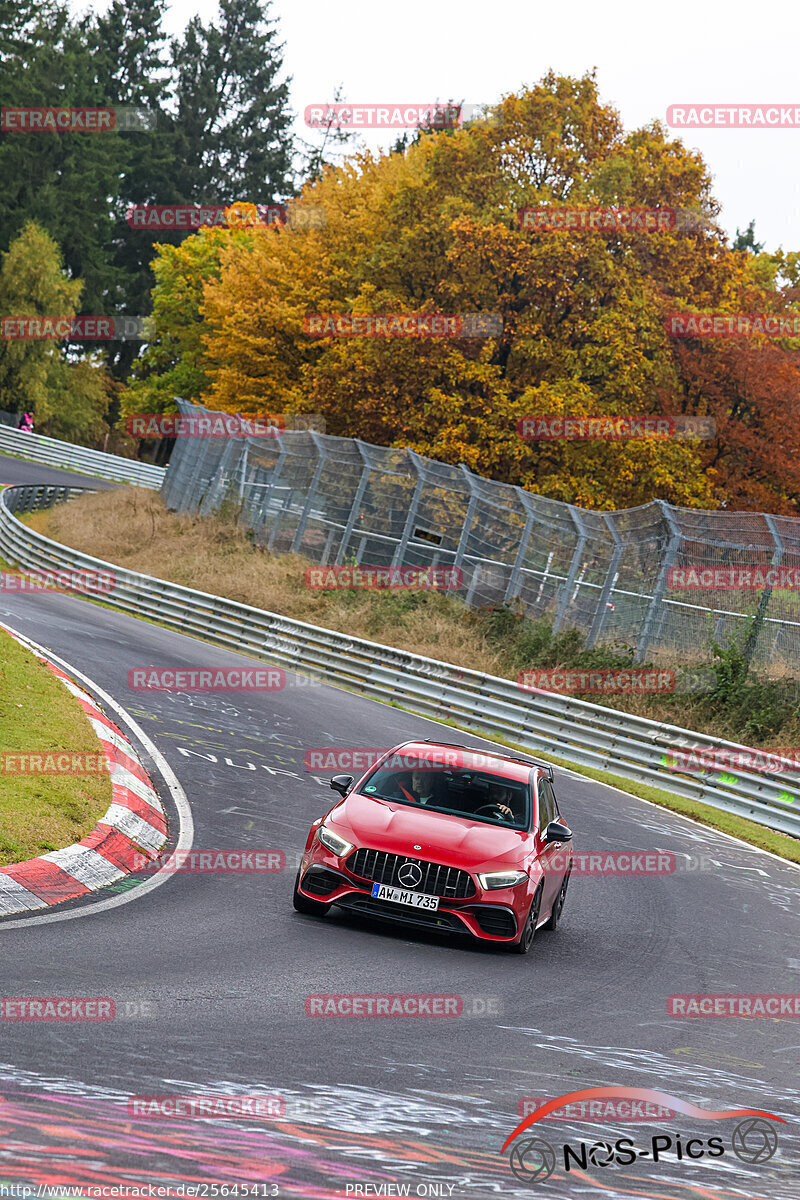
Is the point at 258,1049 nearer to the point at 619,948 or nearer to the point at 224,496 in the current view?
the point at 619,948

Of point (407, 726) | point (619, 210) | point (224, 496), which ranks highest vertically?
point (619, 210)

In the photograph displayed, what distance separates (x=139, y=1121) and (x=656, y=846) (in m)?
11.1

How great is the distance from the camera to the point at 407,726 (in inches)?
835

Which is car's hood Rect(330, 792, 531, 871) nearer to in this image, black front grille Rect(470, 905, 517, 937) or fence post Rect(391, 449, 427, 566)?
black front grille Rect(470, 905, 517, 937)

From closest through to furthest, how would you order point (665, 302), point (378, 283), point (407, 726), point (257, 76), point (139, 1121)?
point (139, 1121), point (407, 726), point (665, 302), point (378, 283), point (257, 76)

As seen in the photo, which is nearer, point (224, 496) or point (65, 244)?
point (224, 496)

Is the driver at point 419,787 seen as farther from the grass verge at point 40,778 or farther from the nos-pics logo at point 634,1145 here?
the nos-pics logo at point 634,1145

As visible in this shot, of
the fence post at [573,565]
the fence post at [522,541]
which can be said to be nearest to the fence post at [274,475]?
the fence post at [522,541]

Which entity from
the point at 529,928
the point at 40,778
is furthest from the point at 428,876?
the point at 40,778

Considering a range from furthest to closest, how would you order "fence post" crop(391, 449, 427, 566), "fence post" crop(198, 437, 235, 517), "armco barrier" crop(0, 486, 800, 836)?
1. "fence post" crop(198, 437, 235, 517)
2. "fence post" crop(391, 449, 427, 566)
3. "armco barrier" crop(0, 486, 800, 836)

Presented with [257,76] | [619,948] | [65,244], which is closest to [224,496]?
[619,948]

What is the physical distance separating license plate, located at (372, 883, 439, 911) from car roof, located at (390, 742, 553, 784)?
1544 mm

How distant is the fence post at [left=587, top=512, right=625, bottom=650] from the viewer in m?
24.6

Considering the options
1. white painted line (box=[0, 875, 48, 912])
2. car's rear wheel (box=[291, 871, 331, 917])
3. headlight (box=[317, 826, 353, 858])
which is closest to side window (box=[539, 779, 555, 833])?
headlight (box=[317, 826, 353, 858])
